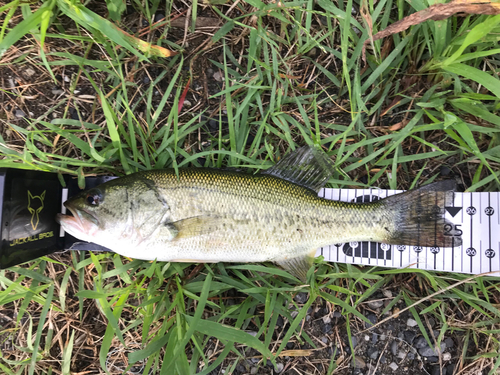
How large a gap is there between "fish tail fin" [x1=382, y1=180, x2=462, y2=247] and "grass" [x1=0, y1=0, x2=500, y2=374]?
11.0 inches

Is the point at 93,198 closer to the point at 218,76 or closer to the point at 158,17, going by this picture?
the point at 218,76

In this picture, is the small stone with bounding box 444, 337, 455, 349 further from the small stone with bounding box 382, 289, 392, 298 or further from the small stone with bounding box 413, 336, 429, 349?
the small stone with bounding box 382, 289, 392, 298

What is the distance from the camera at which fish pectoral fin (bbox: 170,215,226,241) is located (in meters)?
2.78

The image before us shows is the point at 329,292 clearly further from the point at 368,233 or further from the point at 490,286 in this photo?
the point at 490,286

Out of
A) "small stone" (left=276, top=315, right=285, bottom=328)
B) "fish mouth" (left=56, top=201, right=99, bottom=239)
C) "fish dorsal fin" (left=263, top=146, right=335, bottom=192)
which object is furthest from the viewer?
"small stone" (left=276, top=315, right=285, bottom=328)

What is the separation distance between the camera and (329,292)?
3238 mm

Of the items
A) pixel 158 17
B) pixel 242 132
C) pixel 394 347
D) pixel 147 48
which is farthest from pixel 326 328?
pixel 158 17

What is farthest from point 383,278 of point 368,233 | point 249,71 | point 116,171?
point 116,171

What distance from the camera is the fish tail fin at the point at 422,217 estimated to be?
9.74 ft

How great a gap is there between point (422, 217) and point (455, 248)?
0.45 m

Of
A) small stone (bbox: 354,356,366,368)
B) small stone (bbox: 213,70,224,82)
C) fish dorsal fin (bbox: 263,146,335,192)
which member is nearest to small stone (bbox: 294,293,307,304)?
small stone (bbox: 354,356,366,368)

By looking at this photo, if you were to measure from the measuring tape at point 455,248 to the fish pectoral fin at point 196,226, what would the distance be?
3.71ft

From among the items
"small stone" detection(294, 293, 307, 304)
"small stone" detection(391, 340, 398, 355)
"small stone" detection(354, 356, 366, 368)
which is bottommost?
"small stone" detection(354, 356, 366, 368)

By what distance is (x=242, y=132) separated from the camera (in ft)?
10.5
